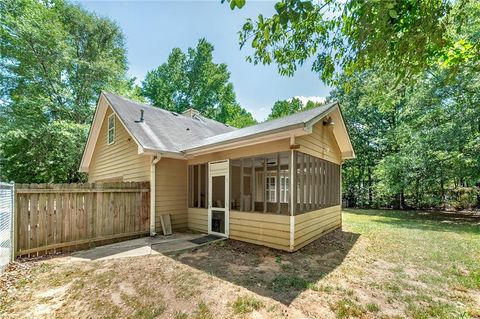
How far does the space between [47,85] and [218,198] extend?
617 inches

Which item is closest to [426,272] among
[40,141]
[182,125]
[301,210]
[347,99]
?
[301,210]

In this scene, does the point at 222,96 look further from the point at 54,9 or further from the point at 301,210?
the point at 301,210

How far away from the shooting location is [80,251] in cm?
564

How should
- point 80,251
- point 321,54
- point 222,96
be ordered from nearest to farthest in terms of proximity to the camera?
point 321,54, point 80,251, point 222,96

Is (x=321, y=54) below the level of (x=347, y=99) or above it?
below

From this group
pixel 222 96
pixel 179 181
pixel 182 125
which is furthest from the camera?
pixel 222 96

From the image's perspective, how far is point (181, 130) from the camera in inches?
384

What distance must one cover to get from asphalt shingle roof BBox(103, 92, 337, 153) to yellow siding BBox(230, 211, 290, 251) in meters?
2.06

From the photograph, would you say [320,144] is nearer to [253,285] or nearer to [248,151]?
[248,151]

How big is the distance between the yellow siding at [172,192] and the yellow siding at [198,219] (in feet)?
0.66

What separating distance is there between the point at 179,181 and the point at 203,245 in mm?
2658

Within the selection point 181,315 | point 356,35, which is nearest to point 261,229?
point 181,315

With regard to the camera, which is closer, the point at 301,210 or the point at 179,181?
the point at 301,210

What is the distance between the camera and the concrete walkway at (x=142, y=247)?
5.24m
